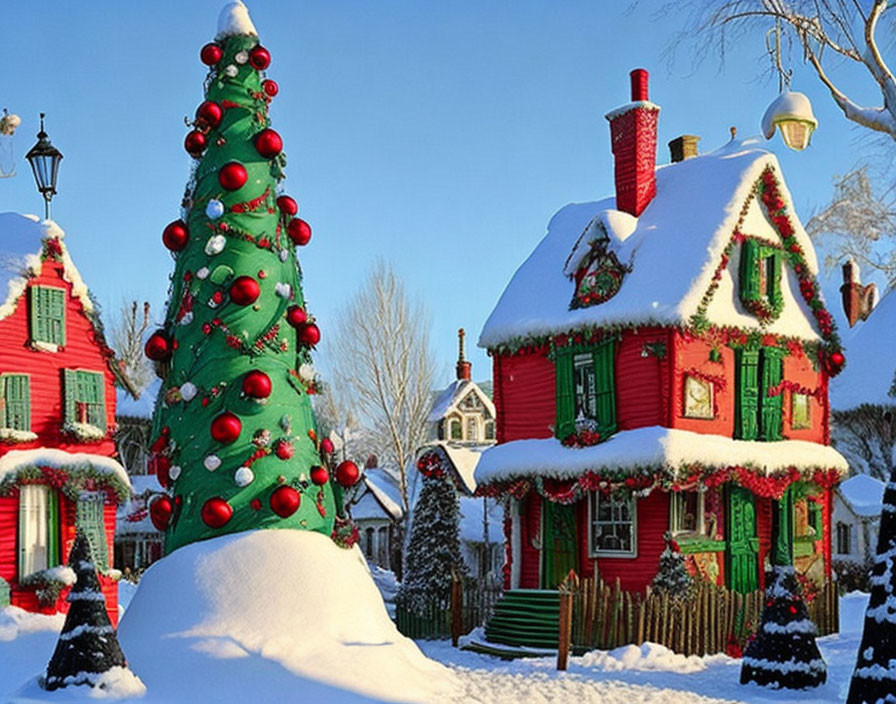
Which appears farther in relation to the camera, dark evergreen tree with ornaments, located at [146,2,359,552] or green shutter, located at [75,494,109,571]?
green shutter, located at [75,494,109,571]

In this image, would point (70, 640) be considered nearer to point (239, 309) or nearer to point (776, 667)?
point (239, 309)

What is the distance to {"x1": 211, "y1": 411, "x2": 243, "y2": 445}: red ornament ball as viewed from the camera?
1241 cm

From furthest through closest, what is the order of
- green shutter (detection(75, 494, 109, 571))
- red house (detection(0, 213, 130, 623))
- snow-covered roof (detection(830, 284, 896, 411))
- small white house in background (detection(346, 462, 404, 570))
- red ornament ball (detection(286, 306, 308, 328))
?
small white house in background (detection(346, 462, 404, 570)) → snow-covered roof (detection(830, 284, 896, 411)) → green shutter (detection(75, 494, 109, 571)) → red house (detection(0, 213, 130, 623)) → red ornament ball (detection(286, 306, 308, 328))

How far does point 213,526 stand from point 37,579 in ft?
30.9

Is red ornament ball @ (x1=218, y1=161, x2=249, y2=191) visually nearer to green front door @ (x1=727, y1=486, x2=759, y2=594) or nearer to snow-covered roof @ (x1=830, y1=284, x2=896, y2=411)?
green front door @ (x1=727, y1=486, x2=759, y2=594)

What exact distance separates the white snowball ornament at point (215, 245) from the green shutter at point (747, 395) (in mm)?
12672

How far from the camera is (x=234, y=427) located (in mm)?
12453

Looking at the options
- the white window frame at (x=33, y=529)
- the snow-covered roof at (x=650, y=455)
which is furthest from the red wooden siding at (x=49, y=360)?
the snow-covered roof at (x=650, y=455)

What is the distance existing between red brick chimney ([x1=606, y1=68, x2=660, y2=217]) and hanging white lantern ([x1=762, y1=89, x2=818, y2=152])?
1095cm

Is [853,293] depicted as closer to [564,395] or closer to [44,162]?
[564,395]

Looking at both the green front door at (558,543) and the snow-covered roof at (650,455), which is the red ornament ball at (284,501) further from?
the green front door at (558,543)

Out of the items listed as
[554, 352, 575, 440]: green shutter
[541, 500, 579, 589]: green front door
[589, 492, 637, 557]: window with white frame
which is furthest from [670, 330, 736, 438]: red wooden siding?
[541, 500, 579, 589]: green front door

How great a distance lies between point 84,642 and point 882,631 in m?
7.97

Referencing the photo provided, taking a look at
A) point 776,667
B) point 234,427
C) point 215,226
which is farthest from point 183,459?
point 776,667
